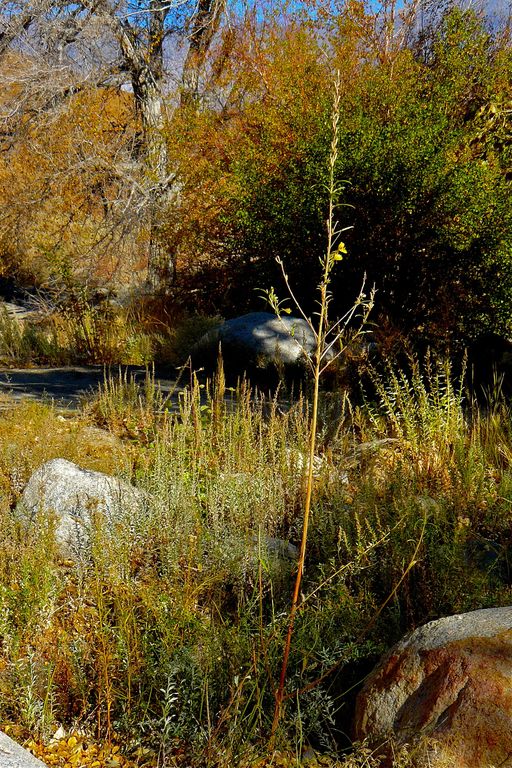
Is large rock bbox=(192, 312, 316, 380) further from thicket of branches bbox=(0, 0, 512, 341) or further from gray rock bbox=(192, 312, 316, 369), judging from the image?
thicket of branches bbox=(0, 0, 512, 341)

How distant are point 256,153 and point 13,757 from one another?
30.0 feet

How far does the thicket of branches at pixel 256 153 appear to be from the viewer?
7730 millimetres

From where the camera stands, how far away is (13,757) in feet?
5.76

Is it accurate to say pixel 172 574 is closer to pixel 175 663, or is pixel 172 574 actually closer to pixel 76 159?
pixel 175 663

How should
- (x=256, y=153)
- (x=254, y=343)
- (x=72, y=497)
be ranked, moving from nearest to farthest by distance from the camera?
(x=72, y=497), (x=254, y=343), (x=256, y=153)

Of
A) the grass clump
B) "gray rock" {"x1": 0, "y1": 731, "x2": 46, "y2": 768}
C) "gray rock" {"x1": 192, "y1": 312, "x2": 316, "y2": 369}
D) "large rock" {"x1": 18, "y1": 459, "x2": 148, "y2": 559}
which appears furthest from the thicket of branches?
"gray rock" {"x1": 0, "y1": 731, "x2": 46, "y2": 768}

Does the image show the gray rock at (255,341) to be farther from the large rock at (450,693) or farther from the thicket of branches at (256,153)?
the large rock at (450,693)

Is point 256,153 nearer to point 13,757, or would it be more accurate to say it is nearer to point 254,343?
point 254,343

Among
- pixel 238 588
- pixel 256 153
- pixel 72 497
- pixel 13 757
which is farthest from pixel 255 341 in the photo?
pixel 13 757

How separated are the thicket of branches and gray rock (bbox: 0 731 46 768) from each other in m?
6.10

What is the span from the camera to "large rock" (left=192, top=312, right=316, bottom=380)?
7.74m

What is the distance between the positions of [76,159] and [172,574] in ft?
32.8

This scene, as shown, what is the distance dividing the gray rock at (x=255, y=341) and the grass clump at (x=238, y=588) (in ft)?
9.79

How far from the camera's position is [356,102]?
8711mm
